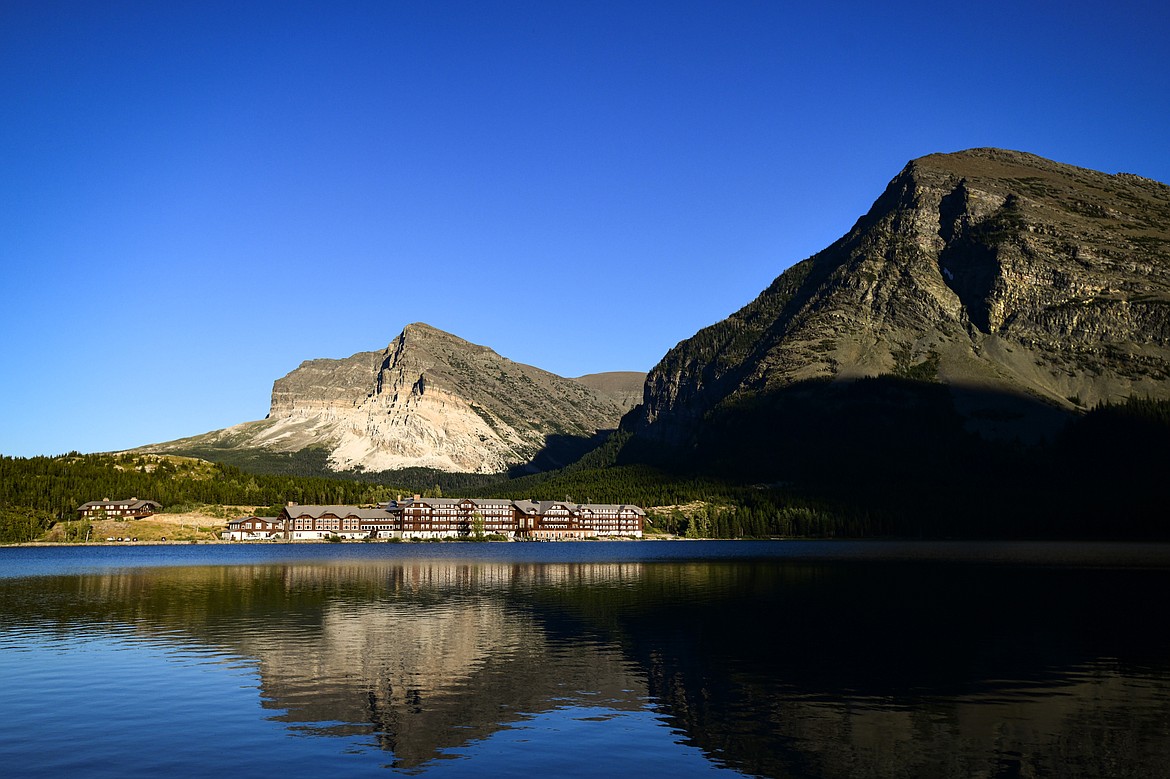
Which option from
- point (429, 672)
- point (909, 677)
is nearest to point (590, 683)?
point (429, 672)

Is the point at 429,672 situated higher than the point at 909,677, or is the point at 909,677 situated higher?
the point at 429,672

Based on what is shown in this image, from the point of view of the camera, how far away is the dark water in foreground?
3212 cm

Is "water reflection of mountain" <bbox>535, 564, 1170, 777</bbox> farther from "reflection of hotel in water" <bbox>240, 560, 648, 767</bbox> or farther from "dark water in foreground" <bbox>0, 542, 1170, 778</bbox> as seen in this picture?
"reflection of hotel in water" <bbox>240, 560, 648, 767</bbox>

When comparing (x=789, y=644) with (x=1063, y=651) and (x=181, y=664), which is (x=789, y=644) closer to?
(x=1063, y=651)

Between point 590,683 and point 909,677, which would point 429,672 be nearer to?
point 590,683

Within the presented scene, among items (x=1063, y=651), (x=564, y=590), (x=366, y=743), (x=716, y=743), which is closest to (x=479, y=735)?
(x=366, y=743)

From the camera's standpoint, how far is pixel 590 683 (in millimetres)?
45250

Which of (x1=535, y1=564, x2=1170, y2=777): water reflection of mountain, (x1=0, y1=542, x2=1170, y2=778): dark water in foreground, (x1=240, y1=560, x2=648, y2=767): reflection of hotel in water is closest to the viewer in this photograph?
(x1=0, y1=542, x2=1170, y2=778): dark water in foreground

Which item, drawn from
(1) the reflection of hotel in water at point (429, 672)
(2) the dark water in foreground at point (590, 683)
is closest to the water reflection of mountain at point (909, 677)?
(2) the dark water in foreground at point (590, 683)

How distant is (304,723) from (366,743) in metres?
4.64

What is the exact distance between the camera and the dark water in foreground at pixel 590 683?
32.1 metres

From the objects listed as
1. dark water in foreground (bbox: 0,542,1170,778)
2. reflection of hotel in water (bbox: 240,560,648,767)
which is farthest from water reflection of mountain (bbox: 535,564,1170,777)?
reflection of hotel in water (bbox: 240,560,648,767)

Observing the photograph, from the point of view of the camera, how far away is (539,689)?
43.8 m

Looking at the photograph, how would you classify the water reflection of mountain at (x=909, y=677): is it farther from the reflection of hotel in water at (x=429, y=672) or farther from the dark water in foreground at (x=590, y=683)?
the reflection of hotel in water at (x=429, y=672)
